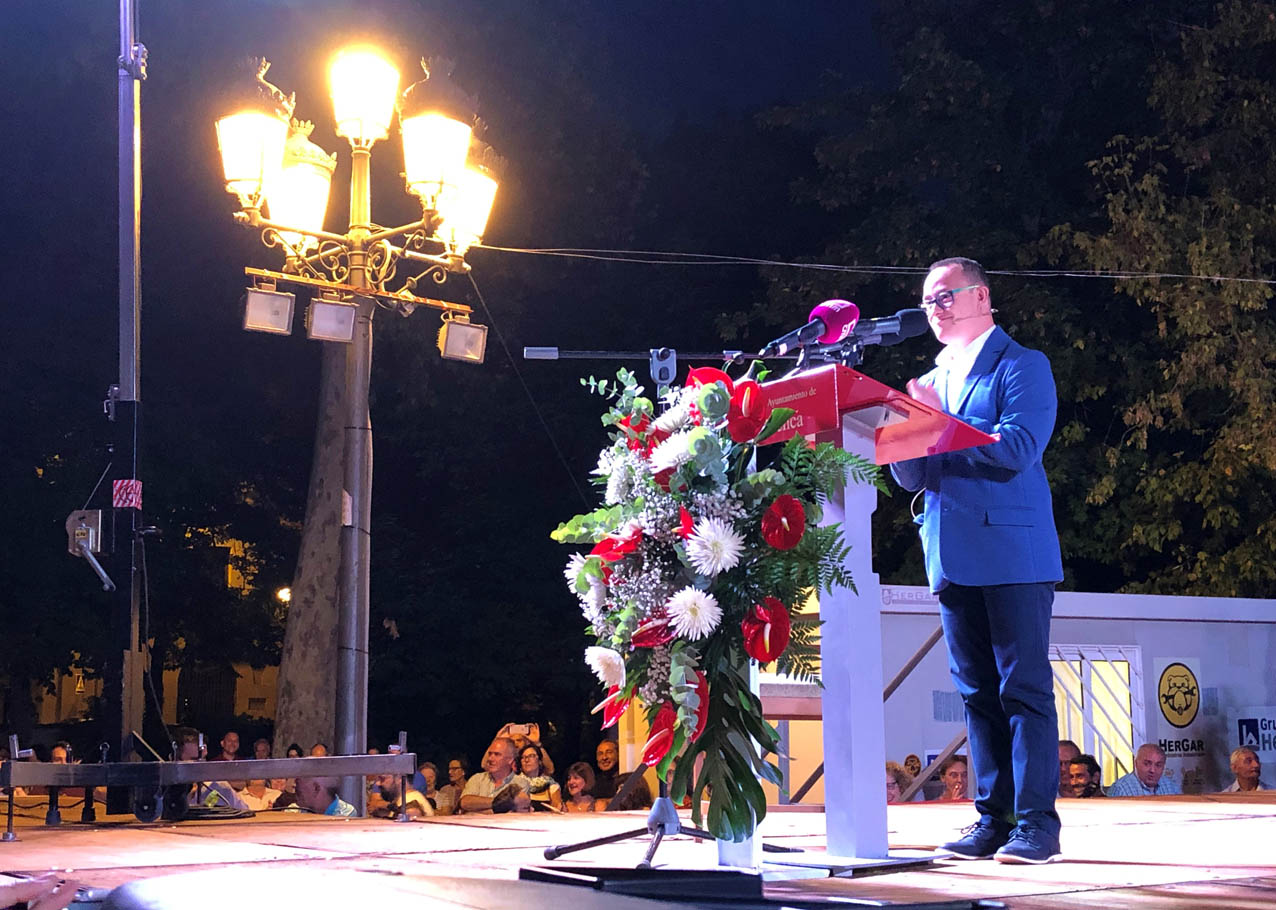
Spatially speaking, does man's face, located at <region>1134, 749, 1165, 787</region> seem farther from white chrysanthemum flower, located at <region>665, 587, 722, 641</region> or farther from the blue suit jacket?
white chrysanthemum flower, located at <region>665, 587, 722, 641</region>

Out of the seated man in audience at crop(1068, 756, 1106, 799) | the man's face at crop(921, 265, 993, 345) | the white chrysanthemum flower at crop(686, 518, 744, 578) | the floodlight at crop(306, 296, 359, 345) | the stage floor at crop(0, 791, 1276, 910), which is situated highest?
the floodlight at crop(306, 296, 359, 345)

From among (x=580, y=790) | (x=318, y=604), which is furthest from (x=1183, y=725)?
(x=318, y=604)

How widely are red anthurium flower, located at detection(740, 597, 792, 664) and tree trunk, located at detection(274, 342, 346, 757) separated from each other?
12.2 metres

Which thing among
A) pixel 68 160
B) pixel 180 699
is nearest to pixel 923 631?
pixel 68 160

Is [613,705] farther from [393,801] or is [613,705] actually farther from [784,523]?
[393,801]

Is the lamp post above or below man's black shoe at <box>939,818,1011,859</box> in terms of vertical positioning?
above

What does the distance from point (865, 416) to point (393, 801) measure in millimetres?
6618

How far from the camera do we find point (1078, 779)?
8.47 m

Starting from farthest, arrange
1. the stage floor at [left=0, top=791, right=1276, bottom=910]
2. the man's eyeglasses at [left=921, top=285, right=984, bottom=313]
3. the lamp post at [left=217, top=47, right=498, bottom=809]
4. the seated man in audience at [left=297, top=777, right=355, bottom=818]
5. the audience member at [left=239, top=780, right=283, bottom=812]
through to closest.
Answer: the audience member at [left=239, top=780, right=283, bottom=812]
the seated man in audience at [left=297, top=777, right=355, bottom=818]
the lamp post at [left=217, top=47, right=498, bottom=809]
the man's eyeglasses at [left=921, top=285, right=984, bottom=313]
the stage floor at [left=0, top=791, right=1276, bottom=910]

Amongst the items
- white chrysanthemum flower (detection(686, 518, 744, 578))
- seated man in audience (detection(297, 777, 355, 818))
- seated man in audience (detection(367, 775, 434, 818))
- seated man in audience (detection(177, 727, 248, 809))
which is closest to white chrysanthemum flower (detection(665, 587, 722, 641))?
white chrysanthemum flower (detection(686, 518, 744, 578))

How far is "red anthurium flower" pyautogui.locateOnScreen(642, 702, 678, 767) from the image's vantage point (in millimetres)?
3129

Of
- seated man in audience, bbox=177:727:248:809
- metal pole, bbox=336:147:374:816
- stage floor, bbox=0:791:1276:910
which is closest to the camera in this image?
stage floor, bbox=0:791:1276:910

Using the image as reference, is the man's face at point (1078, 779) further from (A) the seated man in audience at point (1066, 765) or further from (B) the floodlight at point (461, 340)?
(B) the floodlight at point (461, 340)

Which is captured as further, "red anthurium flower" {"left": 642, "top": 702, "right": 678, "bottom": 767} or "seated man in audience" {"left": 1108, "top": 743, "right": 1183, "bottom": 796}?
"seated man in audience" {"left": 1108, "top": 743, "right": 1183, "bottom": 796}
